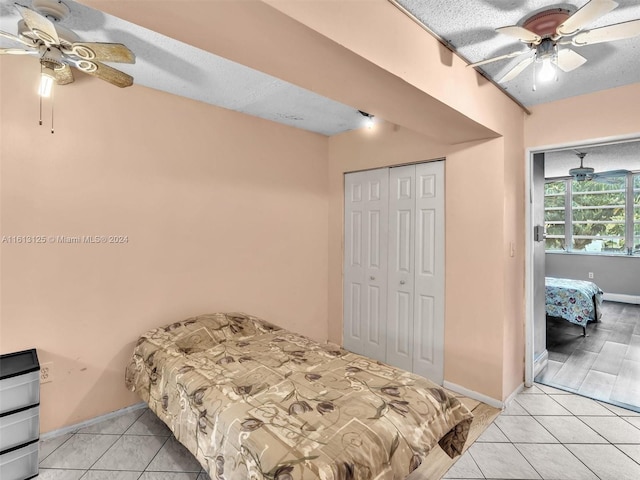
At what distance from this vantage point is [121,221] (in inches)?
101

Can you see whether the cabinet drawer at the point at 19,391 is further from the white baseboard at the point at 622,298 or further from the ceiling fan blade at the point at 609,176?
the white baseboard at the point at 622,298

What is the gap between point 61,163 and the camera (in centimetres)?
230

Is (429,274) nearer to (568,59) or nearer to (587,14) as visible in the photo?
(568,59)

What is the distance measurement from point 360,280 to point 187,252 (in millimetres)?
1836

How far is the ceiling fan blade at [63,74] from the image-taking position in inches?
73.3

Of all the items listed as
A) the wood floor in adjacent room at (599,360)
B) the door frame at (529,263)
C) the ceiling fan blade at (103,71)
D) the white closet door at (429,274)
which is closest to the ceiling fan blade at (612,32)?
the door frame at (529,263)

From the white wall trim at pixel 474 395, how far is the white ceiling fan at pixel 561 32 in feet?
7.81

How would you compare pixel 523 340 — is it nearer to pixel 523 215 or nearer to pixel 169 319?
pixel 523 215

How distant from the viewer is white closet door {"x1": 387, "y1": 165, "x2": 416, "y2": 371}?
10.8ft

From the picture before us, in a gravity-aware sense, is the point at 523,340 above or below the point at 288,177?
below

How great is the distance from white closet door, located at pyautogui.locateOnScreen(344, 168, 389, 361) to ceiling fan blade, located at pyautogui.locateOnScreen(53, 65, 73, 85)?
261cm

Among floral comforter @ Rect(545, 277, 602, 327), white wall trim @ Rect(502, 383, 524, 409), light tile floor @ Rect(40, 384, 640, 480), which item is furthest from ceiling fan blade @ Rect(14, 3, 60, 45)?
floral comforter @ Rect(545, 277, 602, 327)

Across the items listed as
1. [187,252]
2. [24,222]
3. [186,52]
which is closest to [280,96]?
[186,52]

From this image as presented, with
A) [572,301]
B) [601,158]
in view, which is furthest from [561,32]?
[601,158]
